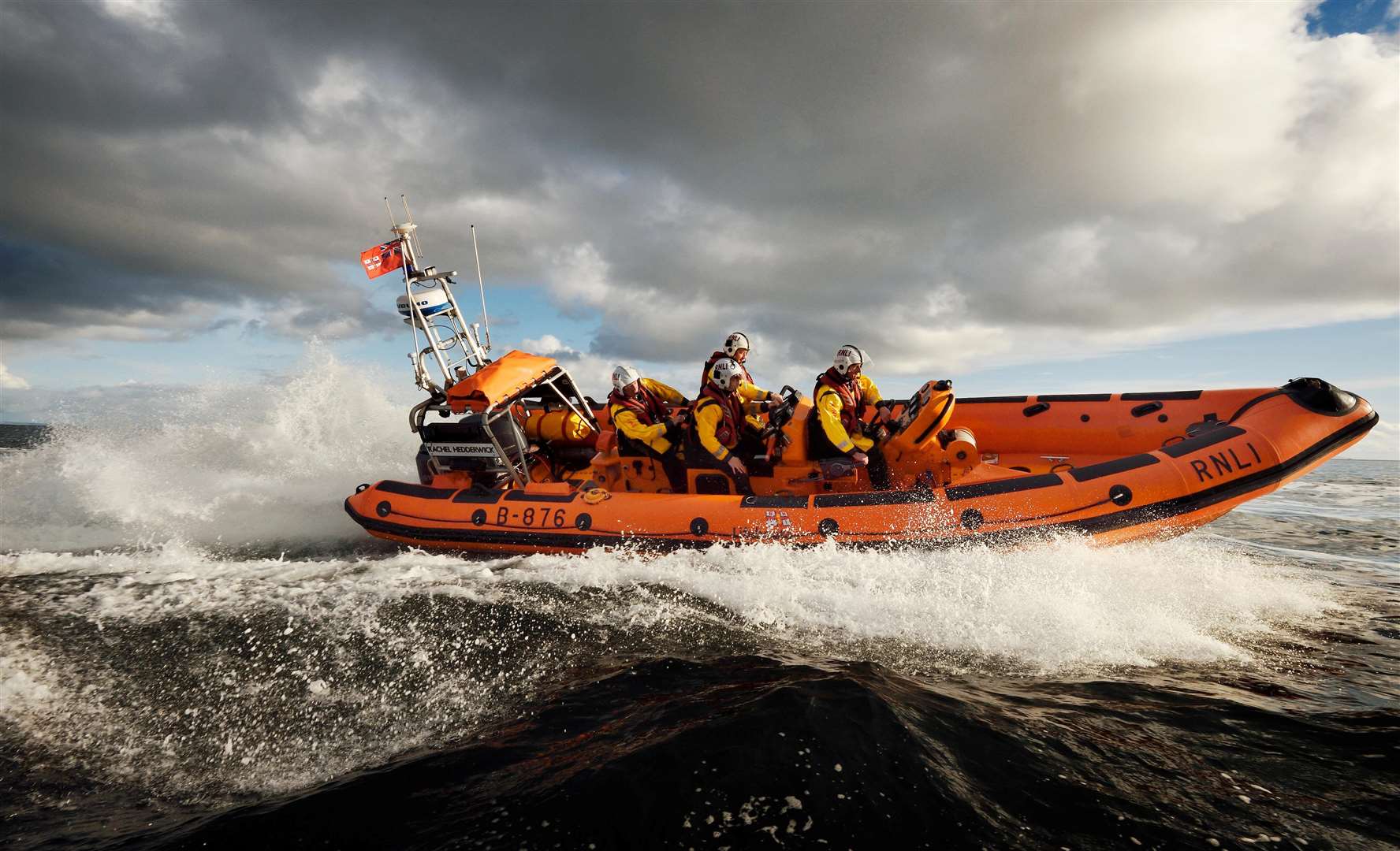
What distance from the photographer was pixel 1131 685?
8.58 ft

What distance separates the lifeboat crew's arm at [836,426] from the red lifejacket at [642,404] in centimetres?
160

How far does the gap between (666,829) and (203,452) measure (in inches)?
381

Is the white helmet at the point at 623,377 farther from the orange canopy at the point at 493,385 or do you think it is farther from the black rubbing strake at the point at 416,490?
the black rubbing strake at the point at 416,490

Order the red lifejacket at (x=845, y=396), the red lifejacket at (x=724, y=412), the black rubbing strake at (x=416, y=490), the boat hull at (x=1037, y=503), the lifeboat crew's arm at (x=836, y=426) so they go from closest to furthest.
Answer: the boat hull at (x=1037, y=503) → the lifeboat crew's arm at (x=836, y=426) → the red lifejacket at (x=845, y=396) → the red lifejacket at (x=724, y=412) → the black rubbing strake at (x=416, y=490)

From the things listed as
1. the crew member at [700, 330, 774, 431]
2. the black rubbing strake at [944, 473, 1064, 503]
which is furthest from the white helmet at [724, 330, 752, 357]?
the black rubbing strake at [944, 473, 1064, 503]

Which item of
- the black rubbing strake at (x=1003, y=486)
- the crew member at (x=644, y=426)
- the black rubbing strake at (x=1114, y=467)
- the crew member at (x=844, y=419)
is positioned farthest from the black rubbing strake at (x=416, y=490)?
the black rubbing strake at (x=1114, y=467)

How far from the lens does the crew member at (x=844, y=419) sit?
199 inches

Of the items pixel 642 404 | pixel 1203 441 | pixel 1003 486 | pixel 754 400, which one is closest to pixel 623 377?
pixel 642 404

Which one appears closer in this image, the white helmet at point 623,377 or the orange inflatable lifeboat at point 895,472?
the orange inflatable lifeboat at point 895,472

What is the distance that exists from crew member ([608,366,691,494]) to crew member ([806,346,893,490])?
1.26m

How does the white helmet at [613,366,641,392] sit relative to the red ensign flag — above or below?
below

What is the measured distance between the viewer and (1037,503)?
13.8 feet

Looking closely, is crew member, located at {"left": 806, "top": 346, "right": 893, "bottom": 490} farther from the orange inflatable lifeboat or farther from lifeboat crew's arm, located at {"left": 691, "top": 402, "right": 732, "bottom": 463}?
lifeboat crew's arm, located at {"left": 691, "top": 402, "right": 732, "bottom": 463}

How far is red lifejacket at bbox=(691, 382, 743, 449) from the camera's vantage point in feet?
17.7
